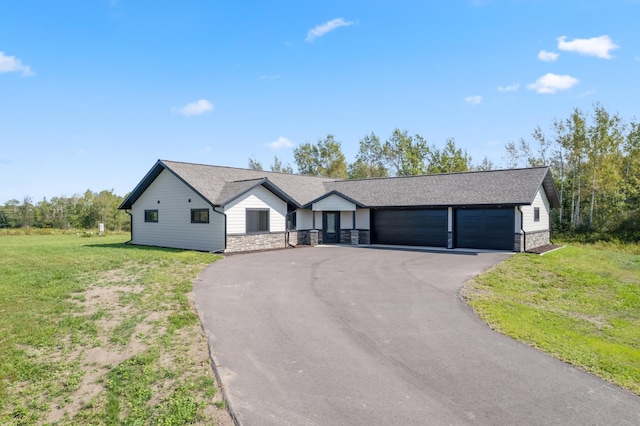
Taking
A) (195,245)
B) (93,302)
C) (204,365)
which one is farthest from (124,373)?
(195,245)

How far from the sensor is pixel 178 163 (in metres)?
21.6

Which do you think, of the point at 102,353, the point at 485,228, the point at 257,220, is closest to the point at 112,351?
the point at 102,353

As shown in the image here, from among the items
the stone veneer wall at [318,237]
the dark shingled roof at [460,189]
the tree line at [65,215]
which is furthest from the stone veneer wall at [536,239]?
the tree line at [65,215]

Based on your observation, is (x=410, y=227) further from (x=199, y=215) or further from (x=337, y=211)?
(x=199, y=215)

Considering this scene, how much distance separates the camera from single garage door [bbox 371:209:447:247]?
21.3m

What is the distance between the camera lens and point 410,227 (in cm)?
2239

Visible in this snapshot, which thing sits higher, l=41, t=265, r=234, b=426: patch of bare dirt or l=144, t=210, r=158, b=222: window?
l=144, t=210, r=158, b=222: window

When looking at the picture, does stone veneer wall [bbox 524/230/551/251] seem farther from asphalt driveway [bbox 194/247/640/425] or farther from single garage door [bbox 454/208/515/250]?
asphalt driveway [bbox 194/247/640/425]

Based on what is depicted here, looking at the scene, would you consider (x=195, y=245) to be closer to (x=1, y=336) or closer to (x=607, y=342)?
(x=1, y=336)

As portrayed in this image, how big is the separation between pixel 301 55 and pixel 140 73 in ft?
24.9

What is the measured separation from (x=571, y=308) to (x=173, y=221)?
18.8m

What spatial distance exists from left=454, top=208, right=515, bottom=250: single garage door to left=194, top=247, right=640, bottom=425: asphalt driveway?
33.8ft

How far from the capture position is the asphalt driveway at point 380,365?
4367mm

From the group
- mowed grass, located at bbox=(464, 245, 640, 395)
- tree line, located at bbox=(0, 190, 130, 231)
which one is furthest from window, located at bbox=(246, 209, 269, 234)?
tree line, located at bbox=(0, 190, 130, 231)
